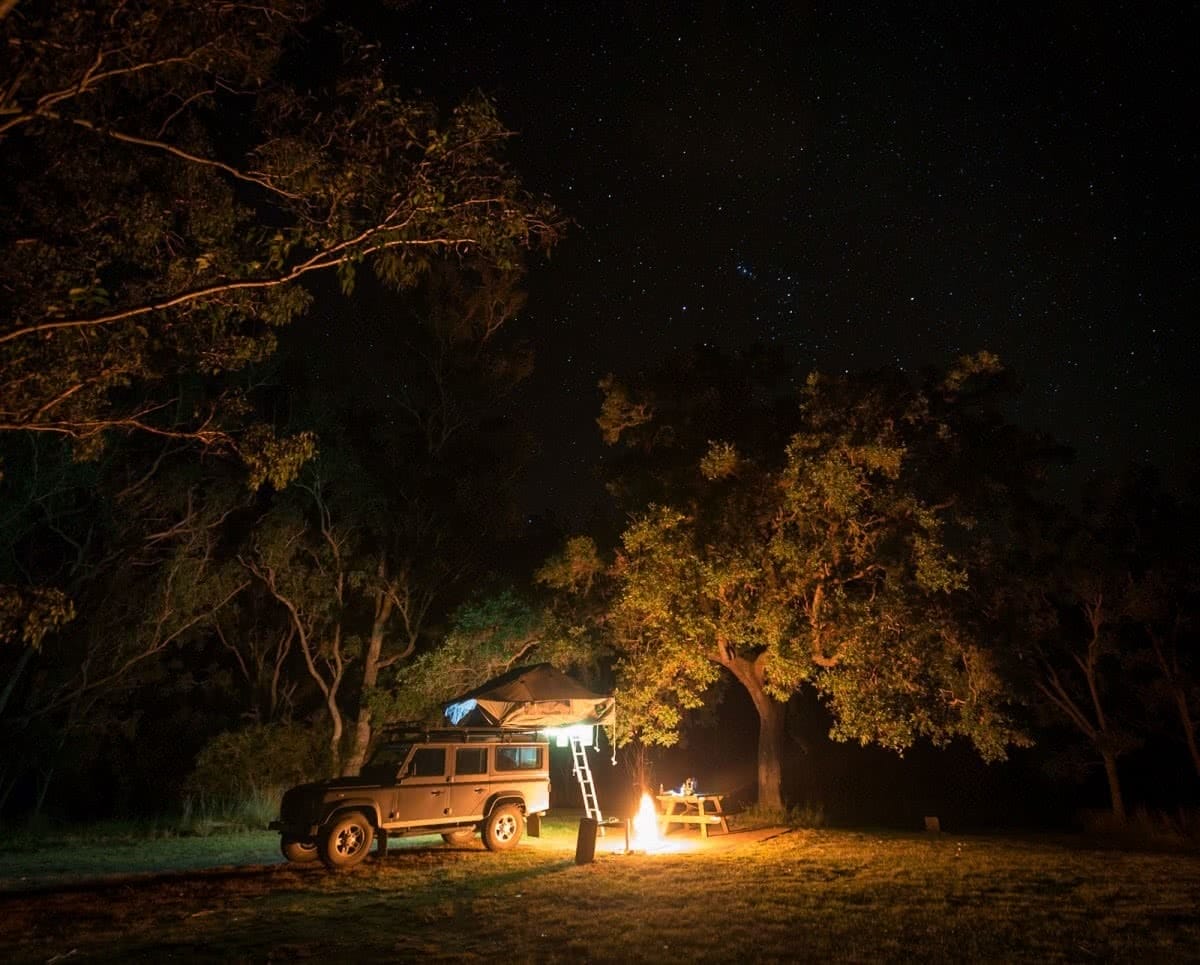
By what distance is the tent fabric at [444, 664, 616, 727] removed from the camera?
16.6m

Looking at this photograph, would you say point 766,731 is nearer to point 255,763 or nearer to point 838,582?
point 838,582

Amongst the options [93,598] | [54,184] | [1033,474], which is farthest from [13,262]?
[1033,474]

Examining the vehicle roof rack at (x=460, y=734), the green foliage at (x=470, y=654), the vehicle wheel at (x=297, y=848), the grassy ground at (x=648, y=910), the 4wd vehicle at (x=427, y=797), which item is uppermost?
the green foliage at (x=470, y=654)

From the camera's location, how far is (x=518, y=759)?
1600cm

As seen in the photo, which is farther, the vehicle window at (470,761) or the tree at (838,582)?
the tree at (838,582)

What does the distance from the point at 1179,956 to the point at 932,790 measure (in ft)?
74.1

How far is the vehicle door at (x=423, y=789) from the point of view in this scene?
14.0 m

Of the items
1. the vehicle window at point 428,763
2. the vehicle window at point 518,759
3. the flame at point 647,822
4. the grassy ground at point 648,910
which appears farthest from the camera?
the flame at point 647,822

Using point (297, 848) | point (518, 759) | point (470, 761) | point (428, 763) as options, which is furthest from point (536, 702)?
point (297, 848)

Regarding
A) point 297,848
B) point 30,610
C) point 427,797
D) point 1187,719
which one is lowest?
point 297,848

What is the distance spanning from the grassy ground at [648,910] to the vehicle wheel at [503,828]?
0.91 meters

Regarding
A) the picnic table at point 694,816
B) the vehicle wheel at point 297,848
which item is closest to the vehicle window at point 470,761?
the vehicle wheel at point 297,848

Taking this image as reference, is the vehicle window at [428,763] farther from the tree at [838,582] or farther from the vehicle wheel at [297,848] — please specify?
the tree at [838,582]

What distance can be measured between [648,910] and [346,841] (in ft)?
19.1
